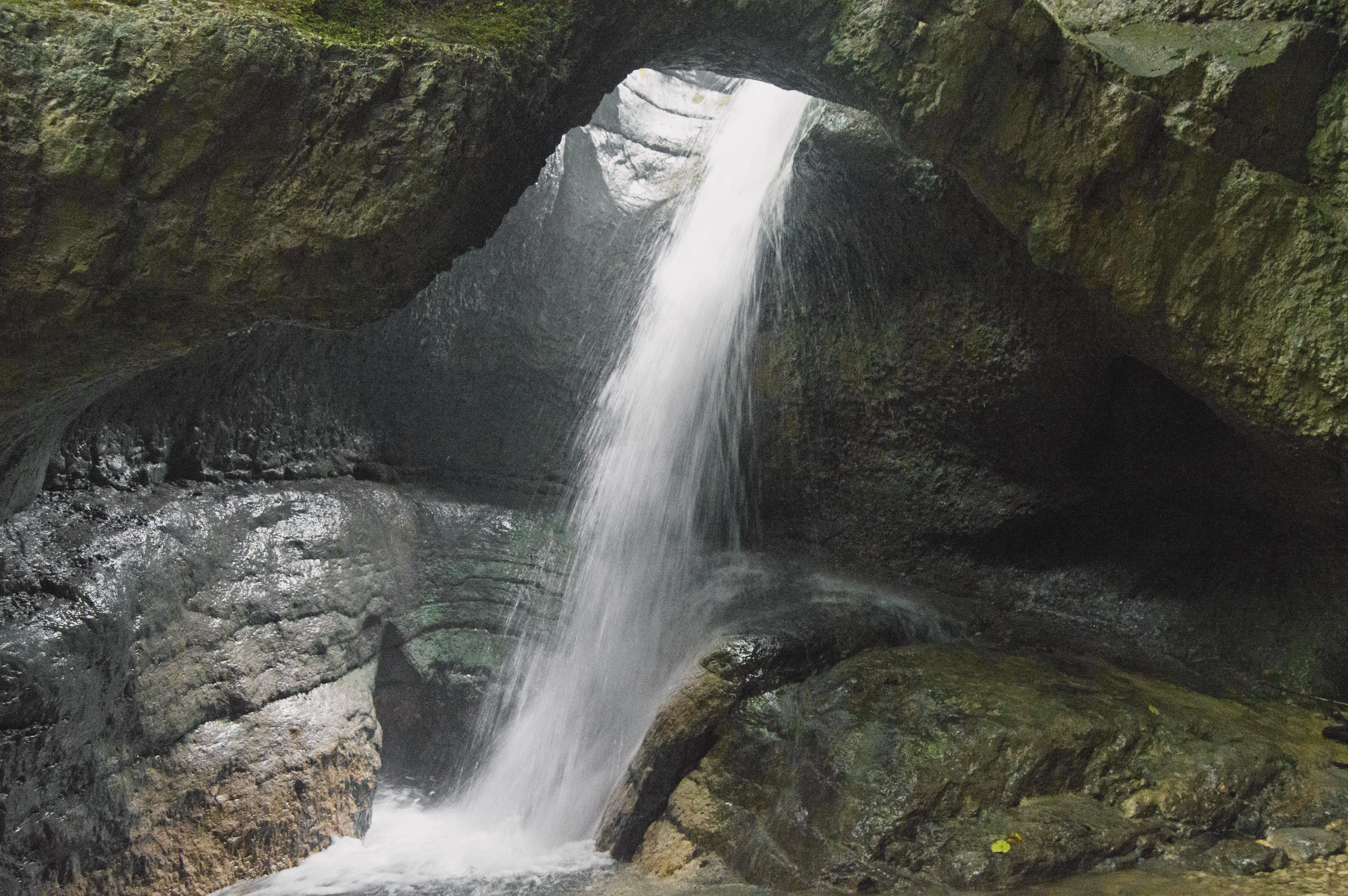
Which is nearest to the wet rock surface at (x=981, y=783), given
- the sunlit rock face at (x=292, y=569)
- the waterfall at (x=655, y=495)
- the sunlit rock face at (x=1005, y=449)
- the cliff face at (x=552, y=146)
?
the waterfall at (x=655, y=495)

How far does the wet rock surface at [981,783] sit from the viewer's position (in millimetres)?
3365

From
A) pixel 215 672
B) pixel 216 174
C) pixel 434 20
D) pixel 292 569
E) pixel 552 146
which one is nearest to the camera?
pixel 216 174

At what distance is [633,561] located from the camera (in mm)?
6461

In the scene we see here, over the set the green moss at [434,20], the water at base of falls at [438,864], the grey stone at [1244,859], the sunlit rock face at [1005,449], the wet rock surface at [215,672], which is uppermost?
the green moss at [434,20]

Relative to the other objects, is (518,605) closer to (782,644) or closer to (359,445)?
(359,445)

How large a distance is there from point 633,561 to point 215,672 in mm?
2977


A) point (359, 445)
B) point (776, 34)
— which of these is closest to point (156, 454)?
point (359, 445)

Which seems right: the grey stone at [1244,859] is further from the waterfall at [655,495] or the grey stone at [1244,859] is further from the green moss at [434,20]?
the green moss at [434,20]

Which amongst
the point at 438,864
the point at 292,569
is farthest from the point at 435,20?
the point at 438,864

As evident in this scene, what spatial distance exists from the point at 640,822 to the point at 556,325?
447cm

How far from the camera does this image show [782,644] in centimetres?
452

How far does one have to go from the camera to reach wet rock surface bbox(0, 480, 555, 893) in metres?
3.59

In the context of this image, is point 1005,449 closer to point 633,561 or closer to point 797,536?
point 797,536

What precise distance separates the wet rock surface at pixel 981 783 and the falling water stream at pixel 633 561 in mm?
781
